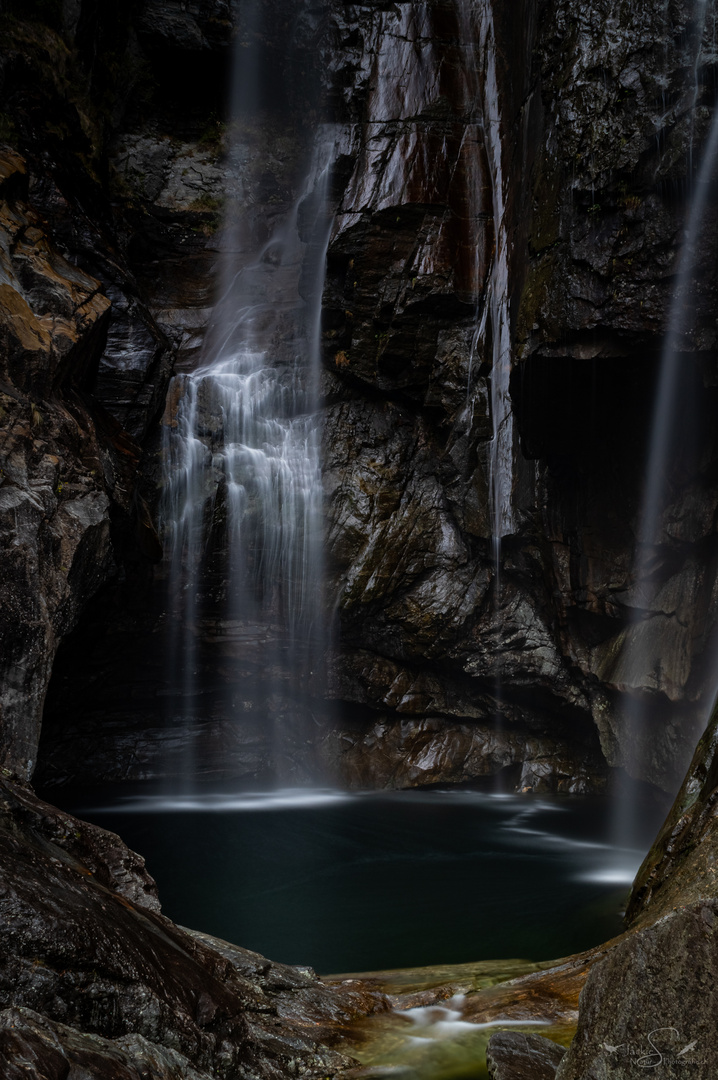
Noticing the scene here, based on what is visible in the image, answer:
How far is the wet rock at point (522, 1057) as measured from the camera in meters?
3.32

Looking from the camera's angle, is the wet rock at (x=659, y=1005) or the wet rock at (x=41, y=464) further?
the wet rock at (x=41, y=464)

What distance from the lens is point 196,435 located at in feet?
48.7

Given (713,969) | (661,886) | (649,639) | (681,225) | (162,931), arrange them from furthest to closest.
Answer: (649,639) < (681,225) < (661,886) < (162,931) < (713,969)

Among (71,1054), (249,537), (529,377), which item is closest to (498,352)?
(529,377)

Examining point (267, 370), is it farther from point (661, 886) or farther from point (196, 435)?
point (661, 886)

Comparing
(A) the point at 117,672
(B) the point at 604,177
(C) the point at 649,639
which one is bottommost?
(A) the point at 117,672

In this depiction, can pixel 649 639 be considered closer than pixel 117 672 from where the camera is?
Yes

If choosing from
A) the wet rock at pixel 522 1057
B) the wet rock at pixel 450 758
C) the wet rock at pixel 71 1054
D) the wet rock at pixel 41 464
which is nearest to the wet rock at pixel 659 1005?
the wet rock at pixel 522 1057

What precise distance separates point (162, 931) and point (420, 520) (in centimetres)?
1154

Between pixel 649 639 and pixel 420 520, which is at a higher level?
pixel 420 520

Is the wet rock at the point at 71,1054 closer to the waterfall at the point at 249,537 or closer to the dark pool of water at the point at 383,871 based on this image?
the dark pool of water at the point at 383,871

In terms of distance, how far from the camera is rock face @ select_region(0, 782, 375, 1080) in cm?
249

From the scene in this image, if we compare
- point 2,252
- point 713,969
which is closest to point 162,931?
point 713,969

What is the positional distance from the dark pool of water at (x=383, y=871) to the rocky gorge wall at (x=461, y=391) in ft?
5.24
